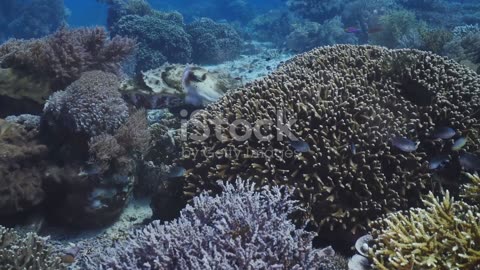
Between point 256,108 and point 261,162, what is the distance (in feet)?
2.53

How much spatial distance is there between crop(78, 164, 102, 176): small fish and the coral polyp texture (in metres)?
1.19

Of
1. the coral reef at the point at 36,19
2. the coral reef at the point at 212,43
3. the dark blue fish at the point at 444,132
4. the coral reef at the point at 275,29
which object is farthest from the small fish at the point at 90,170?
the coral reef at the point at 36,19

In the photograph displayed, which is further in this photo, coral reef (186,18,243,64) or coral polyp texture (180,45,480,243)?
coral reef (186,18,243,64)

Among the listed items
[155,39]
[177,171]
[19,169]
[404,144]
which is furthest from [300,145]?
[155,39]

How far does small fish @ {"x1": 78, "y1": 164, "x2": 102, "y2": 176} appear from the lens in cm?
514

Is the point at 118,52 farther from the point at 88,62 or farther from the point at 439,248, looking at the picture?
the point at 439,248

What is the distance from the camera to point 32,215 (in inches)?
217

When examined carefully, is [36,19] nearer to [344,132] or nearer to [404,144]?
[344,132]

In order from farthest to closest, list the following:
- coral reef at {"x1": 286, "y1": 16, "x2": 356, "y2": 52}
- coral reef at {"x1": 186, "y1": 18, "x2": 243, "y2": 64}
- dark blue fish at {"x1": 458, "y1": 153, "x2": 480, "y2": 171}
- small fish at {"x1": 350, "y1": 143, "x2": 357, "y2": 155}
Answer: coral reef at {"x1": 286, "y1": 16, "x2": 356, "y2": 52} → coral reef at {"x1": 186, "y1": 18, "x2": 243, "y2": 64} → small fish at {"x1": 350, "y1": 143, "x2": 357, "y2": 155} → dark blue fish at {"x1": 458, "y1": 153, "x2": 480, "y2": 171}

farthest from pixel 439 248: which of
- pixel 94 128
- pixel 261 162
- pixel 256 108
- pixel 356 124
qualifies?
pixel 94 128

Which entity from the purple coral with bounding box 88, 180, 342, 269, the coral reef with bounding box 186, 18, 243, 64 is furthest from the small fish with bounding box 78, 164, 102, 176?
the coral reef with bounding box 186, 18, 243, 64

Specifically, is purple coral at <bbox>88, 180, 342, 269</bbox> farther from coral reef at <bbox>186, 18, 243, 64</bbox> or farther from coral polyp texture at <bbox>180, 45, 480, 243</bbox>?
coral reef at <bbox>186, 18, 243, 64</bbox>

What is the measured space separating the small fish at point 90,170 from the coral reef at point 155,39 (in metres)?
11.0

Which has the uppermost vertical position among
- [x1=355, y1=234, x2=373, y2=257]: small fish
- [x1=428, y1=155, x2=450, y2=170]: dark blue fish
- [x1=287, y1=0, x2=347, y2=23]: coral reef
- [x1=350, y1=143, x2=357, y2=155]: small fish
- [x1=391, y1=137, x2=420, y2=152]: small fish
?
[x1=391, y1=137, x2=420, y2=152]: small fish
